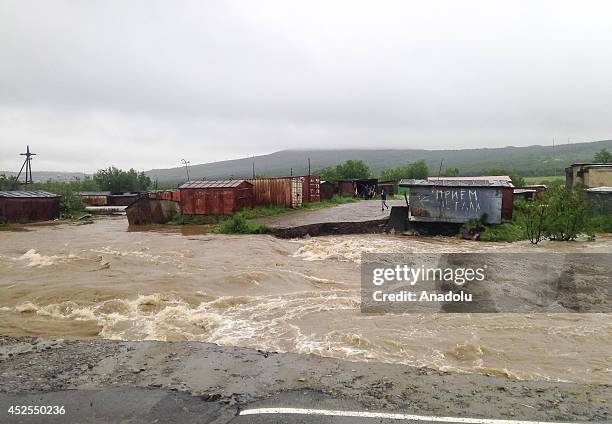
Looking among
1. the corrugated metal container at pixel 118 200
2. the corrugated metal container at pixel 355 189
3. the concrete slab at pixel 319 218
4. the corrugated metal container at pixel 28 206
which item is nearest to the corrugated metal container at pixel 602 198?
the concrete slab at pixel 319 218

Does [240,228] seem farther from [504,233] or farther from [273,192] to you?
[504,233]

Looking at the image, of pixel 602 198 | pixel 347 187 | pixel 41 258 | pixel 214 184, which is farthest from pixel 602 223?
pixel 347 187

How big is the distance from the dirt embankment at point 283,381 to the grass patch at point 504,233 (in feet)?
42.1

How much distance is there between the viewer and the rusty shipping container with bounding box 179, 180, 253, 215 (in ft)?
85.1

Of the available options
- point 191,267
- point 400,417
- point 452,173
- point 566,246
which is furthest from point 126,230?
point 452,173

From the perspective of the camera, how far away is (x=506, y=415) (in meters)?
3.86

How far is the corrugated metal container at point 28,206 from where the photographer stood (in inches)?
1064

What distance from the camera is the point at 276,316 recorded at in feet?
25.2

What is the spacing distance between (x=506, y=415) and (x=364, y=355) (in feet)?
7.07

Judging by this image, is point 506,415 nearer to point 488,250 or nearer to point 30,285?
point 30,285

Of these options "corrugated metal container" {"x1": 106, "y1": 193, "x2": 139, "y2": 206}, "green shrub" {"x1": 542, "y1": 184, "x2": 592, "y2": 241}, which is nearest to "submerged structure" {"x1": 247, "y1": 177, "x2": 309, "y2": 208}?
"green shrub" {"x1": 542, "y1": 184, "x2": 592, "y2": 241}

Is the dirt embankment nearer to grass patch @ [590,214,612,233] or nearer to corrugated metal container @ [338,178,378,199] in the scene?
grass patch @ [590,214,612,233]

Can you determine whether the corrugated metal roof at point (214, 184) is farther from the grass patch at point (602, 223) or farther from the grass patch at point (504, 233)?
the grass patch at point (602, 223)

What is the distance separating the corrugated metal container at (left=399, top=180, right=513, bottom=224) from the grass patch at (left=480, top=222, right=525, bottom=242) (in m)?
0.30
